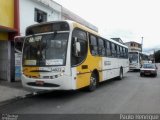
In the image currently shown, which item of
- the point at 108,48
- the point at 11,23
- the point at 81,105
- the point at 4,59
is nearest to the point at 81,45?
the point at 81,105

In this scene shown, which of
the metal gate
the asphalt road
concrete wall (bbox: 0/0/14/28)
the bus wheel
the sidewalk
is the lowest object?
the asphalt road

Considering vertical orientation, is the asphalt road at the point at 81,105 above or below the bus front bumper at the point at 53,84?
below

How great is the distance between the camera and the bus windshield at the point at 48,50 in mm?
9383

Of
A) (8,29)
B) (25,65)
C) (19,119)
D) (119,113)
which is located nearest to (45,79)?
(25,65)

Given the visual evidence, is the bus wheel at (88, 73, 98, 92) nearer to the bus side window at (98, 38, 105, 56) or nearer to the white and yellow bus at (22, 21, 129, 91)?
the white and yellow bus at (22, 21, 129, 91)

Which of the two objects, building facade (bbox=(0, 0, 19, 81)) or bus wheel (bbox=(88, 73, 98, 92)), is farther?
building facade (bbox=(0, 0, 19, 81))

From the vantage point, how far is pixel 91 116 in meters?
6.99

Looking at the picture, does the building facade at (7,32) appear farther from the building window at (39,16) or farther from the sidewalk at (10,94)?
the sidewalk at (10,94)

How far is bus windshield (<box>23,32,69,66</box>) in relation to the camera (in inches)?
369

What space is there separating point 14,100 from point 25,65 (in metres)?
1.53

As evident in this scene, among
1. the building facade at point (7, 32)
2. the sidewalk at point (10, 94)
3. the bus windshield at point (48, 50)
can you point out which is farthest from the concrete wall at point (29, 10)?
the bus windshield at point (48, 50)

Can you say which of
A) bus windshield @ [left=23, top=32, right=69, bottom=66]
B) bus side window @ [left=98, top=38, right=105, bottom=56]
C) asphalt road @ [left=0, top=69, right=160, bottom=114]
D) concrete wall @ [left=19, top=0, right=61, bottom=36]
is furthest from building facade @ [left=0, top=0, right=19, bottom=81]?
asphalt road @ [left=0, top=69, right=160, bottom=114]

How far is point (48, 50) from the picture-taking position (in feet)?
31.3

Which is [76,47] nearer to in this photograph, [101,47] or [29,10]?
[101,47]
